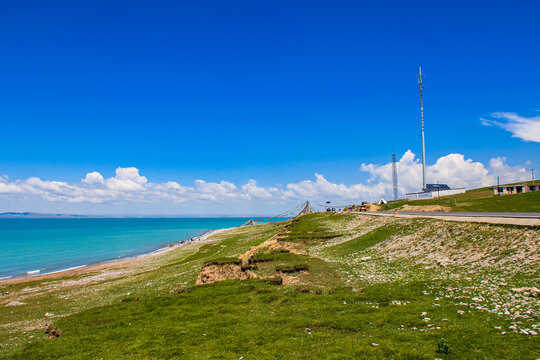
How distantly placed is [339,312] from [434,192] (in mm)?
117340

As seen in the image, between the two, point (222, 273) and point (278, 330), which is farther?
point (222, 273)

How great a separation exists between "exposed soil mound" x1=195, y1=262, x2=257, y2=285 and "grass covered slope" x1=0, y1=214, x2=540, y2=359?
6.7 inches

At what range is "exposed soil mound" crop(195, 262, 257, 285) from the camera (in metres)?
33.5

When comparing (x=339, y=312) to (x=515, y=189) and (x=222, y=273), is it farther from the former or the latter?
(x=515, y=189)

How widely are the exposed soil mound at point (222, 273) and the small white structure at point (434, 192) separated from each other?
107m

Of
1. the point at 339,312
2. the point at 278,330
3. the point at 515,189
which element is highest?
the point at 515,189

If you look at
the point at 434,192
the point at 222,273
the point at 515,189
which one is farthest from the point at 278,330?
the point at 434,192

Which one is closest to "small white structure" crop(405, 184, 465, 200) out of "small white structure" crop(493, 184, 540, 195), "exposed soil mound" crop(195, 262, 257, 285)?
"small white structure" crop(493, 184, 540, 195)

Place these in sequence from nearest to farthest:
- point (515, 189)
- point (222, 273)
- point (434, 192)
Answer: point (222, 273), point (515, 189), point (434, 192)

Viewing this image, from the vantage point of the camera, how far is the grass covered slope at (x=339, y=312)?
14.2 m

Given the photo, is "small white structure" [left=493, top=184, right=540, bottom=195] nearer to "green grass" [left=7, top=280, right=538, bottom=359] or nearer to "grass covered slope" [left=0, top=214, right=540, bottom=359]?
"grass covered slope" [left=0, top=214, right=540, bottom=359]

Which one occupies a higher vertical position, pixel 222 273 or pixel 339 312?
pixel 339 312

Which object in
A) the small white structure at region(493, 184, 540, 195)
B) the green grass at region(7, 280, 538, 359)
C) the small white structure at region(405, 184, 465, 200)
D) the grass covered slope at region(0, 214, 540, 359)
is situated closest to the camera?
the green grass at region(7, 280, 538, 359)

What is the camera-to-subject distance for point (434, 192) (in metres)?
121
